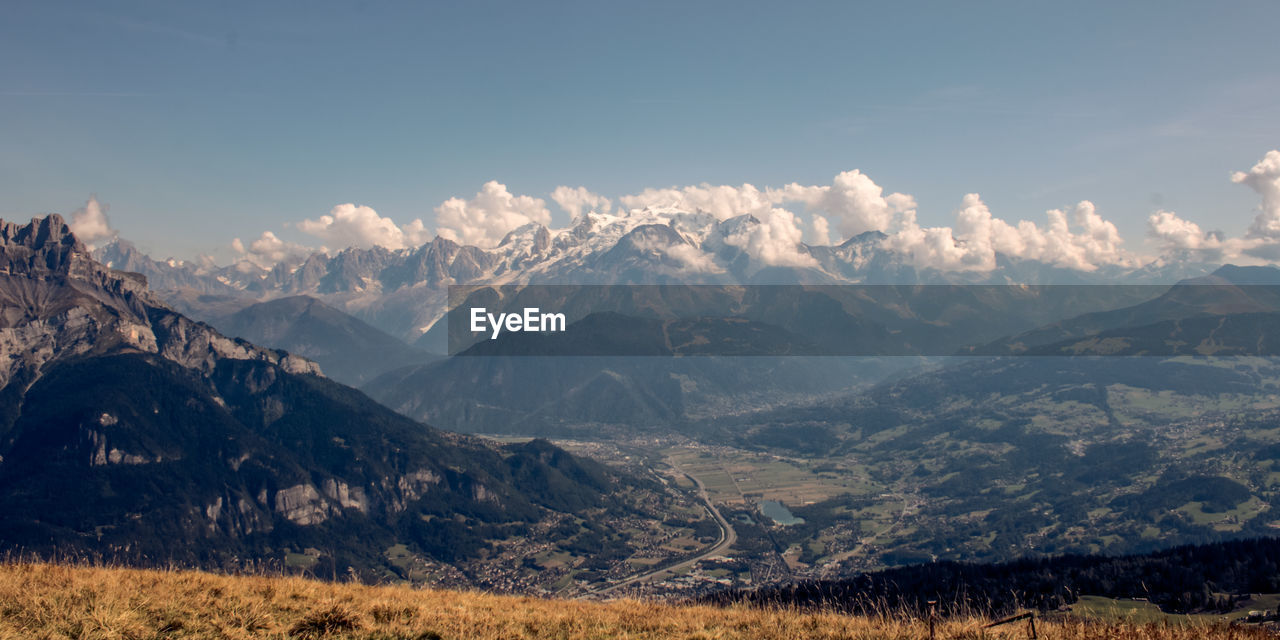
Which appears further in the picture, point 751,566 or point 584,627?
point 751,566

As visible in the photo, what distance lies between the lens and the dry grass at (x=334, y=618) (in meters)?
18.6

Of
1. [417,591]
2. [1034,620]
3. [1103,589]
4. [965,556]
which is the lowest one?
[965,556]

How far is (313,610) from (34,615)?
6.78 meters

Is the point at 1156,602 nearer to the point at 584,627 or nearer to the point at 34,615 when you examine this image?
the point at 584,627

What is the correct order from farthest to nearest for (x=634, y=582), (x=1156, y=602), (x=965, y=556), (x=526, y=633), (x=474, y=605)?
(x=965, y=556), (x=634, y=582), (x=1156, y=602), (x=474, y=605), (x=526, y=633)

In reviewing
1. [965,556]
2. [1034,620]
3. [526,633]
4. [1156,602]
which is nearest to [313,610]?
[526,633]

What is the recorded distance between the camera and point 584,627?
21125 millimetres

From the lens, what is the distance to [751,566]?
624 ft

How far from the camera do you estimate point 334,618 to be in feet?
66.9

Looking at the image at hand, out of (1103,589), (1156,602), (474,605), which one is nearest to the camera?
(474,605)

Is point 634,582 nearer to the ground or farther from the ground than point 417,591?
nearer to the ground

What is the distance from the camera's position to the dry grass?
61.0 feet

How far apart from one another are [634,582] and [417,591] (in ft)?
536

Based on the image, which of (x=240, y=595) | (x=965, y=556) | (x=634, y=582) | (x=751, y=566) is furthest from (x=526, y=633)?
(x=965, y=556)
